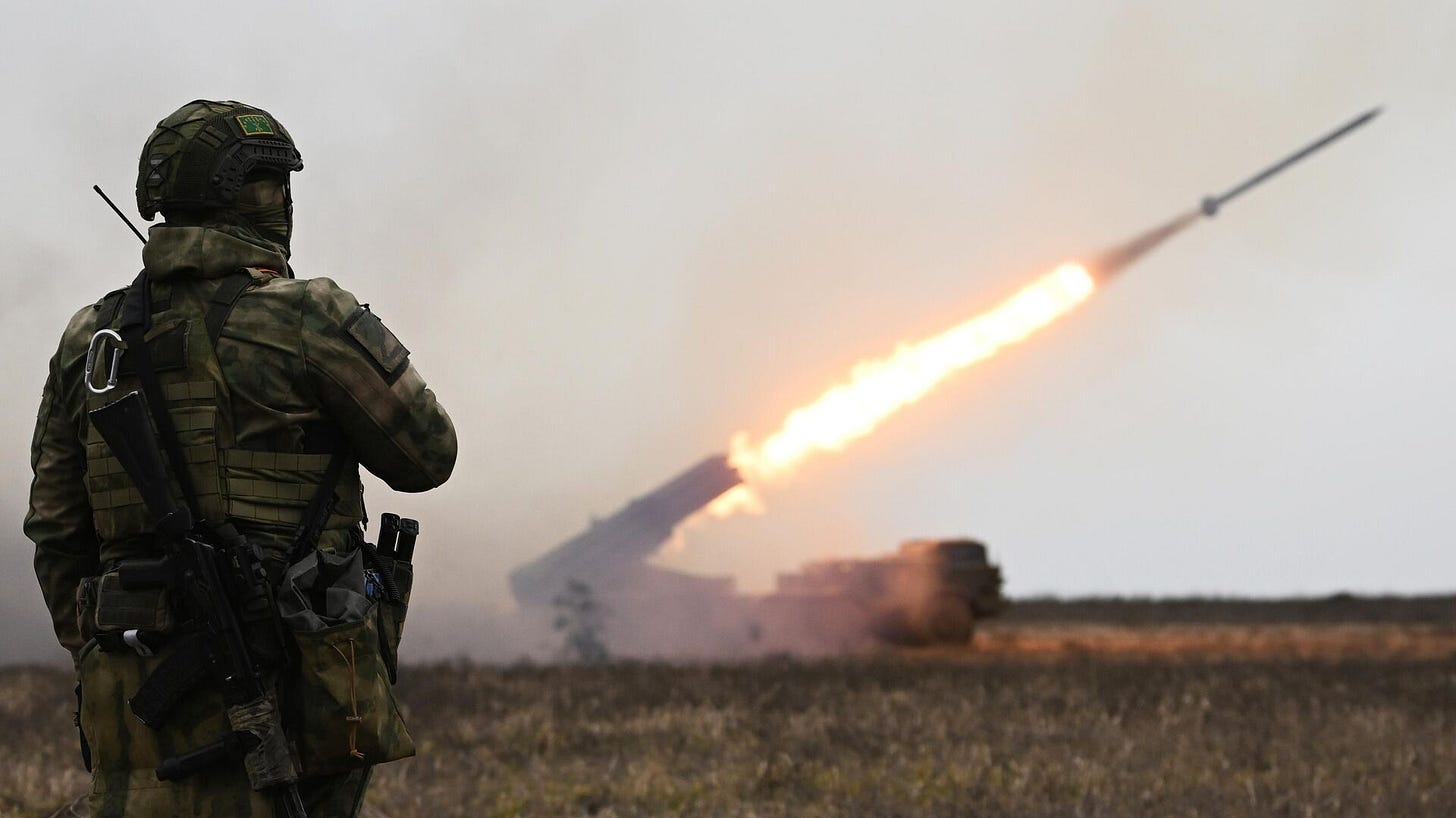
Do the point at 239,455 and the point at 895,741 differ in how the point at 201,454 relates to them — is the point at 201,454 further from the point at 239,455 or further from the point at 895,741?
the point at 895,741

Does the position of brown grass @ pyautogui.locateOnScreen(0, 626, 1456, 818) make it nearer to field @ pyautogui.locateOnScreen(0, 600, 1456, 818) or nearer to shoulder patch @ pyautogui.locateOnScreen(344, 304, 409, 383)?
field @ pyautogui.locateOnScreen(0, 600, 1456, 818)

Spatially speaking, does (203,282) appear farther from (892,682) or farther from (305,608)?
(892,682)

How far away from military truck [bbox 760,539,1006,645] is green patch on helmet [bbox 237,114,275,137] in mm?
24595

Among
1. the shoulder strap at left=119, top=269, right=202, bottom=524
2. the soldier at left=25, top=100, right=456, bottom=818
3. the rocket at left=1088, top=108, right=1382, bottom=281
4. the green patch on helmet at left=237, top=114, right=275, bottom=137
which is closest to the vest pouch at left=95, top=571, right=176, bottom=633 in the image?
the soldier at left=25, top=100, right=456, bottom=818

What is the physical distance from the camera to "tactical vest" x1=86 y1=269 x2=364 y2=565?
4793 mm

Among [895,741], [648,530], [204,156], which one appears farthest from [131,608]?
[648,530]

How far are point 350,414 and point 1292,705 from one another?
12276mm

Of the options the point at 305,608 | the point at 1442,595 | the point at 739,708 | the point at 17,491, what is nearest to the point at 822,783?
the point at 739,708

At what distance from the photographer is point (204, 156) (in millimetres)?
5000

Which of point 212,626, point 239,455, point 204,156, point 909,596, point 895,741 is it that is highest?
point 909,596

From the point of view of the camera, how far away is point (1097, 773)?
37.2 feet

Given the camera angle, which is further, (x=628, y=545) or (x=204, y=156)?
(x=628, y=545)

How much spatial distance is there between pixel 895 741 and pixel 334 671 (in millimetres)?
8519

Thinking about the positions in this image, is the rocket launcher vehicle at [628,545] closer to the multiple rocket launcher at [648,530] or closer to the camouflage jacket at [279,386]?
the multiple rocket launcher at [648,530]
